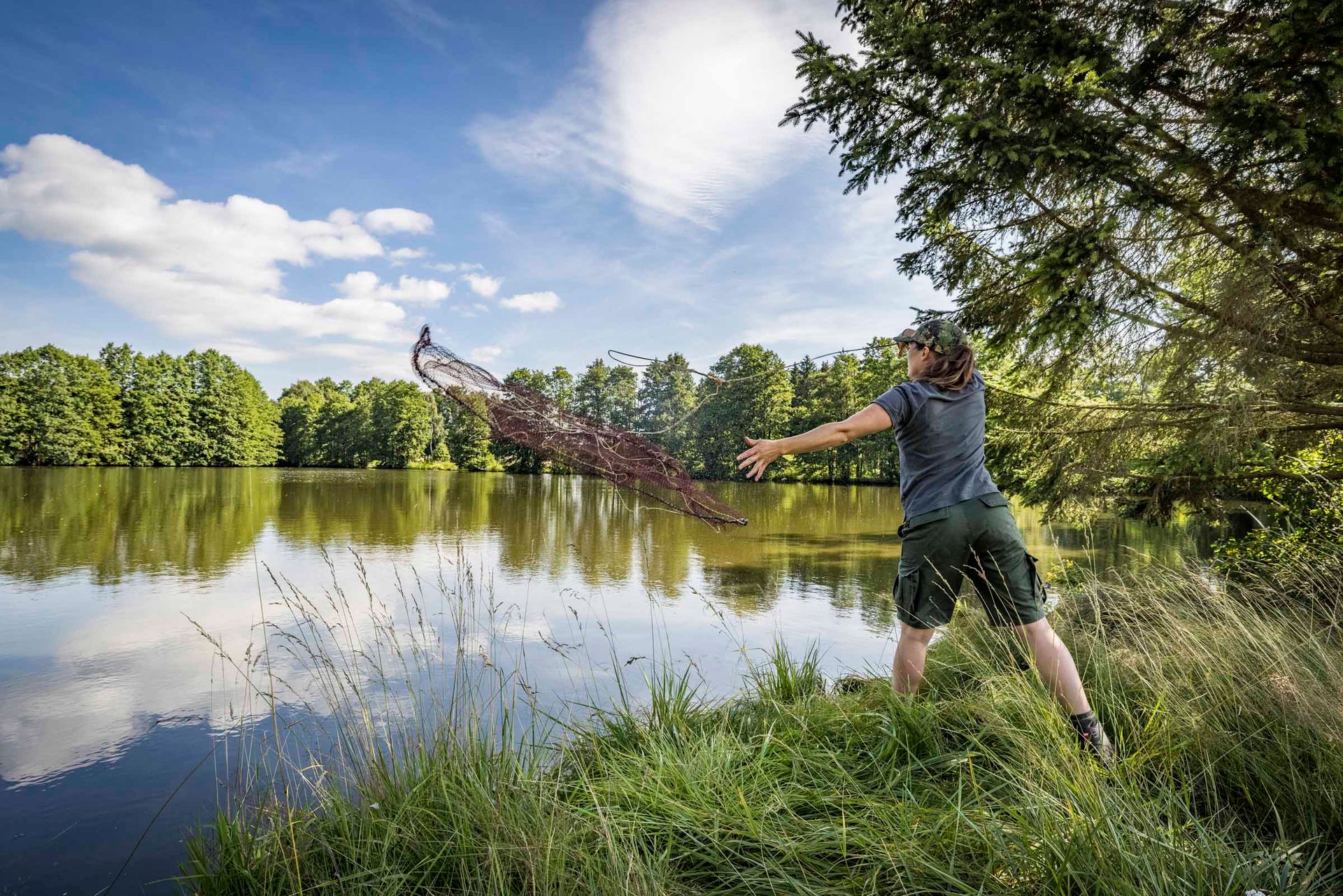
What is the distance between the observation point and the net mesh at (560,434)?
142 inches

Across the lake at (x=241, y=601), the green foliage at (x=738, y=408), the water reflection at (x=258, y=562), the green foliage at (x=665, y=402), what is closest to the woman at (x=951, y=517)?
the lake at (x=241, y=601)

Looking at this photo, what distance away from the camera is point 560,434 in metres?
3.85

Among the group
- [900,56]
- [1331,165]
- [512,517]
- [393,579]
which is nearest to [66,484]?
[512,517]

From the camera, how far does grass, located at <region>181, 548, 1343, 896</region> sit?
1740 millimetres

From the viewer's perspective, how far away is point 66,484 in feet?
87.5

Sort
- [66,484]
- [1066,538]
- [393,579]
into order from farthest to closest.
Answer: [66,484], [1066,538], [393,579]

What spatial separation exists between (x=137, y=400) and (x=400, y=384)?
1967cm

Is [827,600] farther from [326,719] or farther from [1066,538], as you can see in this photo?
[1066,538]

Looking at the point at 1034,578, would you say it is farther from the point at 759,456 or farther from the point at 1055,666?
the point at 759,456

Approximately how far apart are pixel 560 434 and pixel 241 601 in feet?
23.5

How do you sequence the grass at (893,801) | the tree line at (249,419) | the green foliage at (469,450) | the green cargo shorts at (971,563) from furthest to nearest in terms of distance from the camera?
the green foliage at (469,450), the tree line at (249,419), the green cargo shorts at (971,563), the grass at (893,801)

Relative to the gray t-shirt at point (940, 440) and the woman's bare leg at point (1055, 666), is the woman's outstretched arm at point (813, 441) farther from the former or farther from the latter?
the woman's bare leg at point (1055, 666)

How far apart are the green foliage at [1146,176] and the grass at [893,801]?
188 centimetres

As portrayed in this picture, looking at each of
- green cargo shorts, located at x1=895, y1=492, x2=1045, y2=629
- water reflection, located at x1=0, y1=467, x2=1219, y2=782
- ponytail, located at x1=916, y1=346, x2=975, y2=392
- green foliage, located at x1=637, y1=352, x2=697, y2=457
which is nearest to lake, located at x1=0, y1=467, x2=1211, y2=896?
water reflection, located at x1=0, y1=467, x2=1219, y2=782
